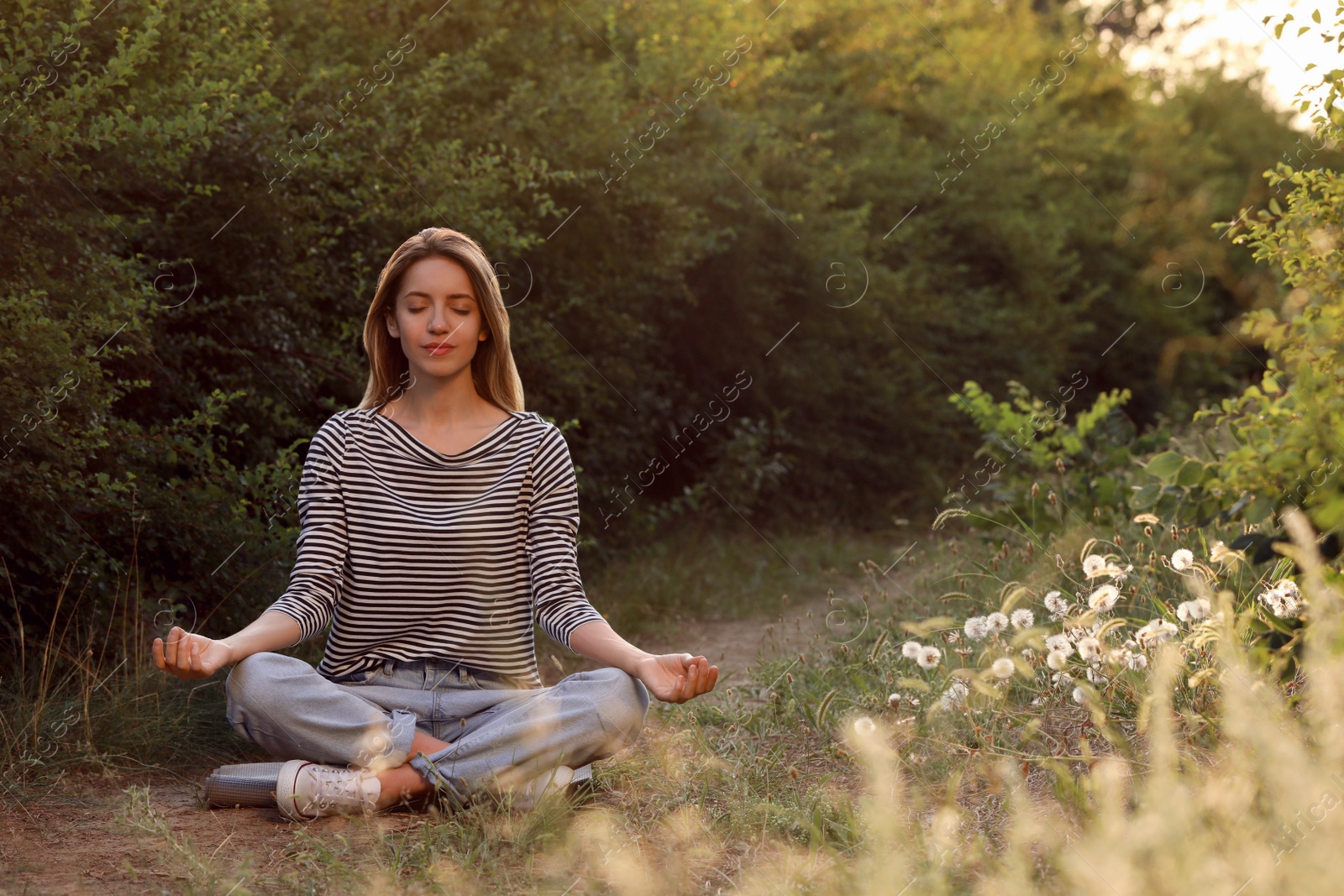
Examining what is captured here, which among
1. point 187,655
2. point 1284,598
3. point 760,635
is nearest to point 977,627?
point 1284,598

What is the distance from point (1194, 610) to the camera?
312 centimetres

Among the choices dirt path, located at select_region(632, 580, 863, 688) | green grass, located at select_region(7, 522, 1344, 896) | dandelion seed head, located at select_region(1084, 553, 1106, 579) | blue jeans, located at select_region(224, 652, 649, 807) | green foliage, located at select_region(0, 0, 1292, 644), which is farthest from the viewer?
dirt path, located at select_region(632, 580, 863, 688)

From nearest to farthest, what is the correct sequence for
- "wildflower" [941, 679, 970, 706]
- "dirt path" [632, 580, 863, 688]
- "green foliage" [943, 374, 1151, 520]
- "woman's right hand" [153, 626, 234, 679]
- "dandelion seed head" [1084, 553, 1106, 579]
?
"woman's right hand" [153, 626, 234, 679], "dandelion seed head" [1084, 553, 1106, 579], "wildflower" [941, 679, 970, 706], "dirt path" [632, 580, 863, 688], "green foliage" [943, 374, 1151, 520]

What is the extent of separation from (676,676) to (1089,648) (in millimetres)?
1069

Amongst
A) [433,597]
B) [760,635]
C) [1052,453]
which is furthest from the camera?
[1052,453]

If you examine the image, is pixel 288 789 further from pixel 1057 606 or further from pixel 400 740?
pixel 1057 606

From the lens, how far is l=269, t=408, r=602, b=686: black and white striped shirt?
3193mm

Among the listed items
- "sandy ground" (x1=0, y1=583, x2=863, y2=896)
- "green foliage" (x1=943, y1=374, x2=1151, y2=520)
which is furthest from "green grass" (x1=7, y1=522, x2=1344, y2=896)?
"green foliage" (x1=943, y1=374, x2=1151, y2=520)

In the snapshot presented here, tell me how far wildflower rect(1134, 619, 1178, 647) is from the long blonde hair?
68.6 inches

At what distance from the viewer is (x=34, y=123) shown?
3721 millimetres

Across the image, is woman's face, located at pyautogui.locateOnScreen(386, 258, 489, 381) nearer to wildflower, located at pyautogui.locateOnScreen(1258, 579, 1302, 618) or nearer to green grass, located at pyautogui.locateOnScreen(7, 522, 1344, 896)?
green grass, located at pyautogui.locateOnScreen(7, 522, 1344, 896)

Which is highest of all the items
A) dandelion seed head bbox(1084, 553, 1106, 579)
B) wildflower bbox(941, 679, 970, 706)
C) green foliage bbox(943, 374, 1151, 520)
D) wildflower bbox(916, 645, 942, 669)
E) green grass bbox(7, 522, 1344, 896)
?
green foliage bbox(943, 374, 1151, 520)

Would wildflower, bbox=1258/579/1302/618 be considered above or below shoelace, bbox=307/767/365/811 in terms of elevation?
above

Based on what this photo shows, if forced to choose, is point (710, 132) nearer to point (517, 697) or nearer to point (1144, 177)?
point (517, 697)
